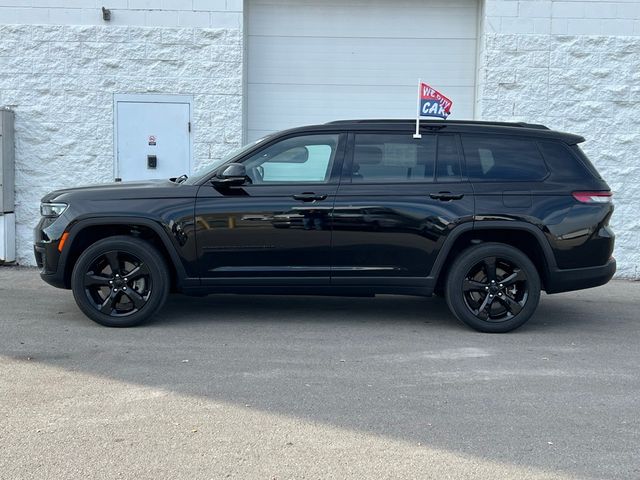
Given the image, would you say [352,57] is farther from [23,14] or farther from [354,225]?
[354,225]

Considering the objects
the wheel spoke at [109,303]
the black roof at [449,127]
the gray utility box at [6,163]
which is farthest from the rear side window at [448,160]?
the gray utility box at [6,163]

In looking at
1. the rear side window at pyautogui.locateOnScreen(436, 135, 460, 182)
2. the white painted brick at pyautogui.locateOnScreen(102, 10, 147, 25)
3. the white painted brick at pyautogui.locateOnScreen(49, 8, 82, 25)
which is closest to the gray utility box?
the white painted brick at pyautogui.locateOnScreen(49, 8, 82, 25)

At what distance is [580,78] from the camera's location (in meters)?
10.6

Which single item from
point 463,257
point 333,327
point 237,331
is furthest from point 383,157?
point 237,331

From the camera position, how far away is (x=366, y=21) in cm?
1094

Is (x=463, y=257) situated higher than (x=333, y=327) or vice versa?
(x=463, y=257)

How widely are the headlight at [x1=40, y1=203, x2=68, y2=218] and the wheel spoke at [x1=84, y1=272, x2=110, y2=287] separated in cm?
63

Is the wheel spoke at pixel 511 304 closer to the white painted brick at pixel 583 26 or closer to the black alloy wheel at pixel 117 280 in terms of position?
the black alloy wheel at pixel 117 280

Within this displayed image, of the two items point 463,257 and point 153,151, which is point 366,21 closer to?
point 153,151

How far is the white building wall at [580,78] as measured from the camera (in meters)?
10.6

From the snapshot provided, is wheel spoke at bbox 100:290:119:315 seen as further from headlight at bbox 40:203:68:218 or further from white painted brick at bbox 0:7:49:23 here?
white painted brick at bbox 0:7:49:23

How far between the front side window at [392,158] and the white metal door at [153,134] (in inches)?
174

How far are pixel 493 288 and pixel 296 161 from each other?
218 cm

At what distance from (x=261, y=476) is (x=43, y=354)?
9.66 ft
